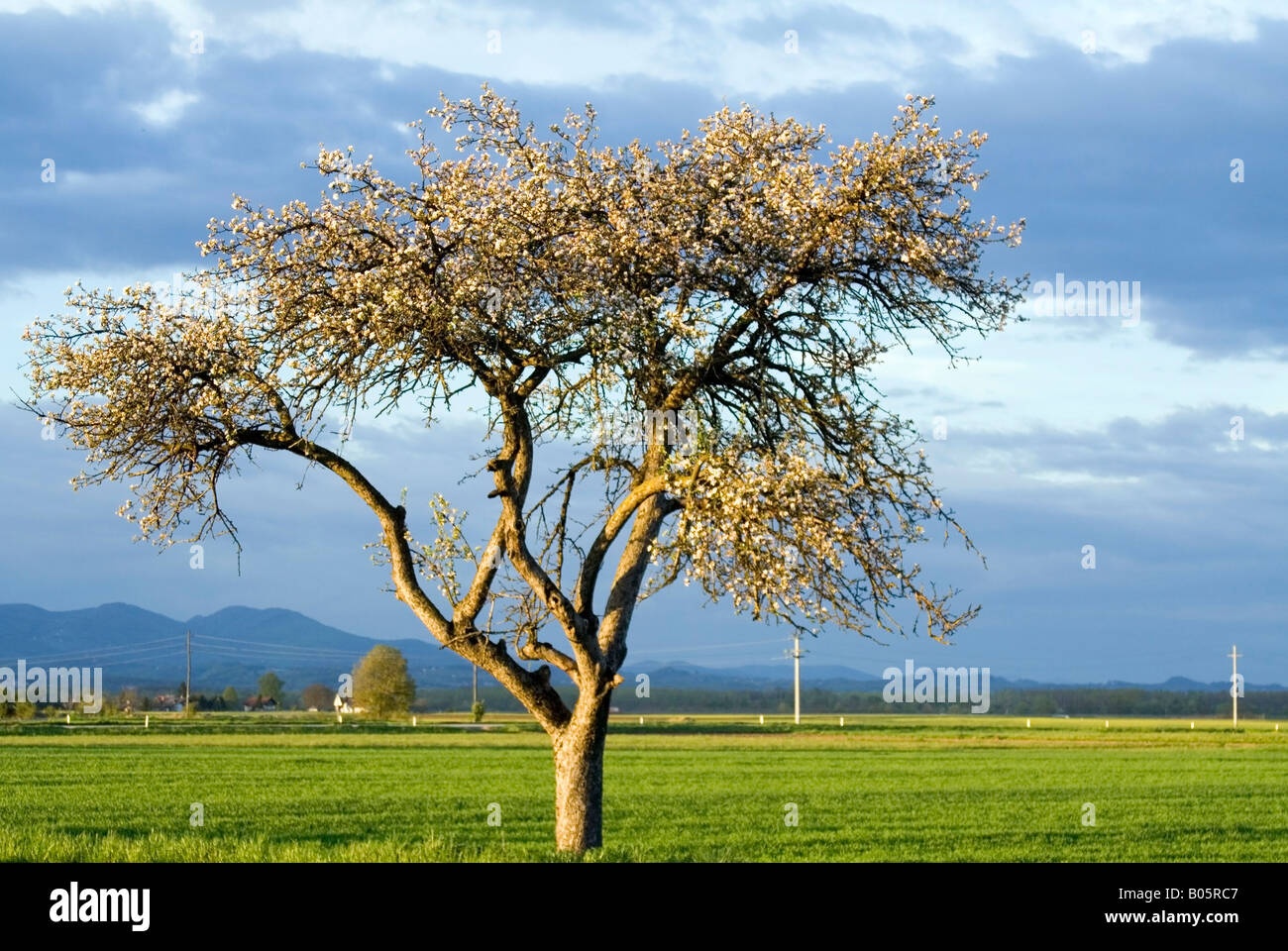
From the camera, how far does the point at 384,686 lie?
597 ft

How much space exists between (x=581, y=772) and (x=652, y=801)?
2705cm

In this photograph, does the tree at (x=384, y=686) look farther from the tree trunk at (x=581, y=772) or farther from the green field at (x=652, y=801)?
the tree trunk at (x=581, y=772)

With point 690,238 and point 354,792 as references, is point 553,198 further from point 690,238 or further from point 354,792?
point 354,792

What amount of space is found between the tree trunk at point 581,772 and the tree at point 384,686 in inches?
6518

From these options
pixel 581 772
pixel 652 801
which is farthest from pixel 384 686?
pixel 581 772

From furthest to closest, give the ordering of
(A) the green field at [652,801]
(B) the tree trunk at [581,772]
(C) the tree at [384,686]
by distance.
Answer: (C) the tree at [384,686] → (A) the green field at [652,801] → (B) the tree trunk at [581,772]

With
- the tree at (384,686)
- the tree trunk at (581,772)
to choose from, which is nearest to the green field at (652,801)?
the tree trunk at (581,772)

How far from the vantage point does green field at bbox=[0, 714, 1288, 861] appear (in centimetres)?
2873

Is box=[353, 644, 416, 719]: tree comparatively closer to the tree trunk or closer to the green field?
the green field

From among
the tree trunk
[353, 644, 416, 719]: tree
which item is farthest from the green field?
[353, 644, 416, 719]: tree

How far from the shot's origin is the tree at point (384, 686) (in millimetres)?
181750
